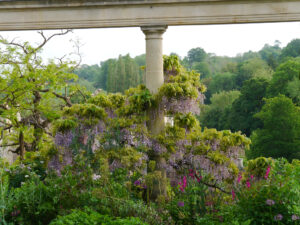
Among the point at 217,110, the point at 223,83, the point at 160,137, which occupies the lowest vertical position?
the point at 160,137

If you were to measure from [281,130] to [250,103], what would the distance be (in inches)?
200

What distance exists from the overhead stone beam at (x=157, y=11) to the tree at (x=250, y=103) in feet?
68.7

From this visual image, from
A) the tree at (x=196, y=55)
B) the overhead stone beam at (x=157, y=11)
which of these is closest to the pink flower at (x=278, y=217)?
the overhead stone beam at (x=157, y=11)

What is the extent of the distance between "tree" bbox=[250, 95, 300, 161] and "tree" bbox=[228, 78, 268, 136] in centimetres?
438

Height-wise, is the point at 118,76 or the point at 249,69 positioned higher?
the point at 249,69

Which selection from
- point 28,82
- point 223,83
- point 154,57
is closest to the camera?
point 154,57

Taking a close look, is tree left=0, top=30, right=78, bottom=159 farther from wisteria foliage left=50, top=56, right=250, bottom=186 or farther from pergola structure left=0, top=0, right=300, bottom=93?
wisteria foliage left=50, top=56, right=250, bottom=186

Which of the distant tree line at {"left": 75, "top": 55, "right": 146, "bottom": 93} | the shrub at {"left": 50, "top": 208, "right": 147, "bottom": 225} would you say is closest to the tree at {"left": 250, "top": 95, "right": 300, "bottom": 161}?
the shrub at {"left": 50, "top": 208, "right": 147, "bottom": 225}

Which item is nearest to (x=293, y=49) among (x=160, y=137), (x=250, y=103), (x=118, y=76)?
(x=250, y=103)

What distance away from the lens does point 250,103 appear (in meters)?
27.6

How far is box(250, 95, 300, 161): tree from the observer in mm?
22594

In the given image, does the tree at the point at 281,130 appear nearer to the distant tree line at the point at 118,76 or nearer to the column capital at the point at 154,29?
the column capital at the point at 154,29

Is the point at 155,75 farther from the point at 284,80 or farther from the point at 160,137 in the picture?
the point at 284,80

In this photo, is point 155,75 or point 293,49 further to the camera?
point 293,49
